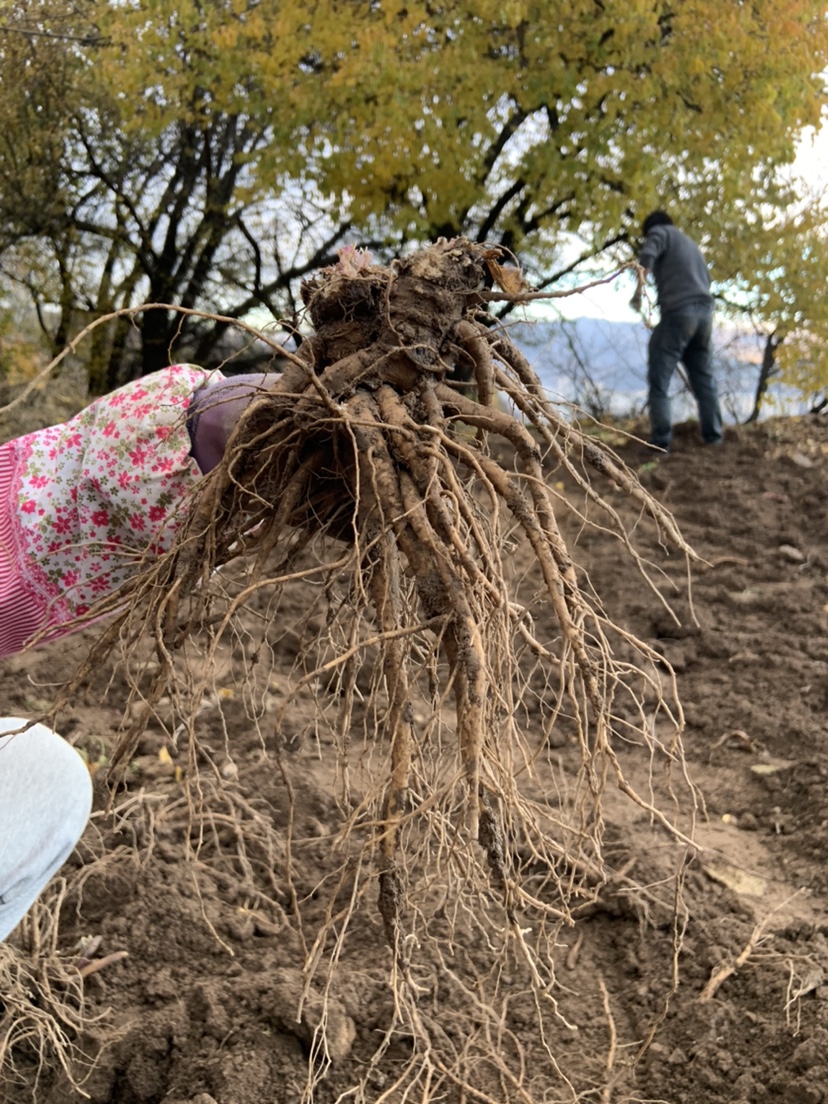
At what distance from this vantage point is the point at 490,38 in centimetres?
445

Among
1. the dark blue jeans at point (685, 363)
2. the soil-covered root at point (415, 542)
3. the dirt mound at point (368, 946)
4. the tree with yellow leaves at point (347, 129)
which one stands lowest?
the dirt mound at point (368, 946)

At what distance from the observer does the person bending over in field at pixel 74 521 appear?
1.39 m

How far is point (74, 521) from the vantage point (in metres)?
1.62

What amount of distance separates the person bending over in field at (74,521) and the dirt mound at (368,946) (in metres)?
0.24

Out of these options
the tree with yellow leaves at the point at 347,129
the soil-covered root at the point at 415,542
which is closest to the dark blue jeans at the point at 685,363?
the tree with yellow leaves at the point at 347,129

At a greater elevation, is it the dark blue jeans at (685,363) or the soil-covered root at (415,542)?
the dark blue jeans at (685,363)

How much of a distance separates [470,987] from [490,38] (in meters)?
4.46

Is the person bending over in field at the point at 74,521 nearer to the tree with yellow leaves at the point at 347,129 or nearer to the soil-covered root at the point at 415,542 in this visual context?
the soil-covered root at the point at 415,542

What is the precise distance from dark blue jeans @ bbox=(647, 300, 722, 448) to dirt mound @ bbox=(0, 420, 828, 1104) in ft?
8.40

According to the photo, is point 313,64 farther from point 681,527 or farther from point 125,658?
point 125,658

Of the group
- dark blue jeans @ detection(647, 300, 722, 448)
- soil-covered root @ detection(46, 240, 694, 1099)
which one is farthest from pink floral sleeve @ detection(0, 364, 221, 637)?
dark blue jeans @ detection(647, 300, 722, 448)

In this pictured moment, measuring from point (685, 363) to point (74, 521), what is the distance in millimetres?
4296

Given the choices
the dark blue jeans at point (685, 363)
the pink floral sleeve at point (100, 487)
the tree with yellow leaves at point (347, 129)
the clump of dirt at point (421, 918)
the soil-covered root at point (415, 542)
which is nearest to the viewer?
the soil-covered root at point (415, 542)

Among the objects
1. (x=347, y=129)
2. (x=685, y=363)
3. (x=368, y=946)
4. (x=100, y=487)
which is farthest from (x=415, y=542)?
(x=685, y=363)
